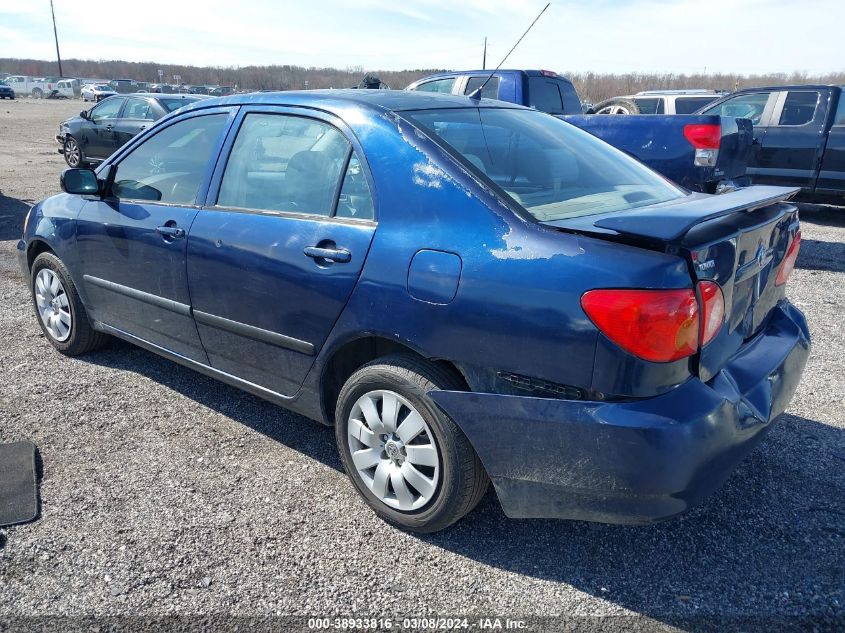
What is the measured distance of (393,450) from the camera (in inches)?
105

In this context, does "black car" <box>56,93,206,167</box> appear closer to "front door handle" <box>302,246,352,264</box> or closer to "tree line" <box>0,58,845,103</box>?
"front door handle" <box>302,246,352,264</box>

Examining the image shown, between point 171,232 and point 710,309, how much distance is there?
254 centimetres

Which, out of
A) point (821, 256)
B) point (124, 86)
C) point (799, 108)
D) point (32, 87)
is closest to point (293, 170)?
point (821, 256)

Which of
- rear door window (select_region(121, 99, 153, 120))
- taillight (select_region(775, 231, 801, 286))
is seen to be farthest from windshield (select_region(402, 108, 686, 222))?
rear door window (select_region(121, 99, 153, 120))

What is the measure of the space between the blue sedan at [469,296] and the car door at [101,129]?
1153 cm

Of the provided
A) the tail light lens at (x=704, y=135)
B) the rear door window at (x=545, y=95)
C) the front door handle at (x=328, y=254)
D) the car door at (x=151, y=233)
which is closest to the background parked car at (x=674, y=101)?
the rear door window at (x=545, y=95)

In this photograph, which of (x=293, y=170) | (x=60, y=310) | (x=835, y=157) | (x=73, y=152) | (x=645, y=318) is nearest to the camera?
(x=645, y=318)

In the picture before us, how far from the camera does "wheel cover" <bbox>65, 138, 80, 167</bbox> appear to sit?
1457cm

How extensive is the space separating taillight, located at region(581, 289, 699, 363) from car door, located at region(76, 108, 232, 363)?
85.0 inches

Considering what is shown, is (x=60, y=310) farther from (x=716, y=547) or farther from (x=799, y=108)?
(x=799, y=108)

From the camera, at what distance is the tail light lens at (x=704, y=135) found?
20.8 ft

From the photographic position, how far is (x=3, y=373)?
420cm

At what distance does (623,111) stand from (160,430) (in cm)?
848

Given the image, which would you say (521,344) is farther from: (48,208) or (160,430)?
(48,208)
